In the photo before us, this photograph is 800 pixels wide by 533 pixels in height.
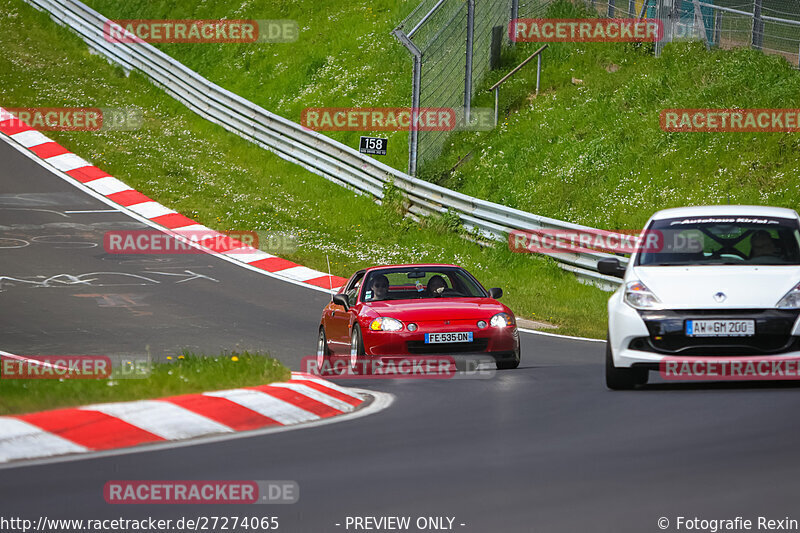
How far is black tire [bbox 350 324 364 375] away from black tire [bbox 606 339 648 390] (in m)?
3.13

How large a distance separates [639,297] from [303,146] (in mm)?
20988

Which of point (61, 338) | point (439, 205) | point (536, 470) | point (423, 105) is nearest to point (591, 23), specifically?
point (423, 105)

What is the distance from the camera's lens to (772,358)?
33.2 feet

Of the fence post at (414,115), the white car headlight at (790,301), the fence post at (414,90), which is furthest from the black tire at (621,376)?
the fence post at (414,115)

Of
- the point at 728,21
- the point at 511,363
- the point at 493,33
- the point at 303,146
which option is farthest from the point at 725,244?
the point at 493,33

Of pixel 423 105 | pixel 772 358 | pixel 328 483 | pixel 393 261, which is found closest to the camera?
pixel 328 483

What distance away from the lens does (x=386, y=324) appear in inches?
513

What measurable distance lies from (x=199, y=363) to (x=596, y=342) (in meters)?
6.57

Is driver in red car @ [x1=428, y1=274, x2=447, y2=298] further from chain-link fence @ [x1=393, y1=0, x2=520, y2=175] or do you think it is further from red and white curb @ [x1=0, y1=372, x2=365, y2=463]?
chain-link fence @ [x1=393, y1=0, x2=520, y2=175]

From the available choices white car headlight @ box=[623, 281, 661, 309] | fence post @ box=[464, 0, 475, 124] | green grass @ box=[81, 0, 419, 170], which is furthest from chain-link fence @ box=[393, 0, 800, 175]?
white car headlight @ box=[623, 281, 661, 309]

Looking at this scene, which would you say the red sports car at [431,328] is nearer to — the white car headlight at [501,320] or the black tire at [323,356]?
the white car headlight at [501,320]

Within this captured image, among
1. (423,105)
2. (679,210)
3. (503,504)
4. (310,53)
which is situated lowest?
(503,504)

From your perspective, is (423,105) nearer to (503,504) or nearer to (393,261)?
(393,261)

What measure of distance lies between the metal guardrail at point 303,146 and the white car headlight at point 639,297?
10199 millimetres
